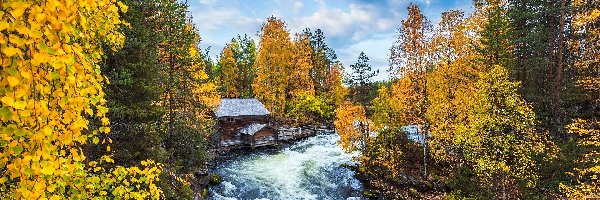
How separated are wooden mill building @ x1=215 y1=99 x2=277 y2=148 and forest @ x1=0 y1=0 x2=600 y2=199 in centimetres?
920

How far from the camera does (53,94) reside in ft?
10.5

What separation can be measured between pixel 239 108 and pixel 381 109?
60.7 ft

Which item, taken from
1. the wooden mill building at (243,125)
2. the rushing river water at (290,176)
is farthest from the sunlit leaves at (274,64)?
the rushing river water at (290,176)

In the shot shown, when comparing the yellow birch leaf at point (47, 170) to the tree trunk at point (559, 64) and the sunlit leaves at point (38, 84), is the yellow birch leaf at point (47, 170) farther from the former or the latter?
the tree trunk at point (559, 64)

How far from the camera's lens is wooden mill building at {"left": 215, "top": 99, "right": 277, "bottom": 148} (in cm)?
3738

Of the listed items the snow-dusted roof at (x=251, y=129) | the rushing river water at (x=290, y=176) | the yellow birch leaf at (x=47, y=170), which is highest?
the yellow birch leaf at (x=47, y=170)

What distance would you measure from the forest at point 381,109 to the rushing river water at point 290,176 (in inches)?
59.1

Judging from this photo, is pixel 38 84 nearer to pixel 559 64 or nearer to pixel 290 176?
pixel 559 64

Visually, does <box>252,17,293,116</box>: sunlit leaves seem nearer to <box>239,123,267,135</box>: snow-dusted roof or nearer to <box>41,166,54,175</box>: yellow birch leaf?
<box>239,123,267,135</box>: snow-dusted roof

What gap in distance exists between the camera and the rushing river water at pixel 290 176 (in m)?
23.2

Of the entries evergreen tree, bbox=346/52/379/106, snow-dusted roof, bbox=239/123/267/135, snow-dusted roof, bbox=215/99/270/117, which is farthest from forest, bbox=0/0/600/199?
evergreen tree, bbox=346/52/379/106

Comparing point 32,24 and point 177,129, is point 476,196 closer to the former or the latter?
point 177,129

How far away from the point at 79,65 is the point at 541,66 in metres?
30.0

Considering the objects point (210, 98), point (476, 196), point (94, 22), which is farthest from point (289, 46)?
point (94, 22)
